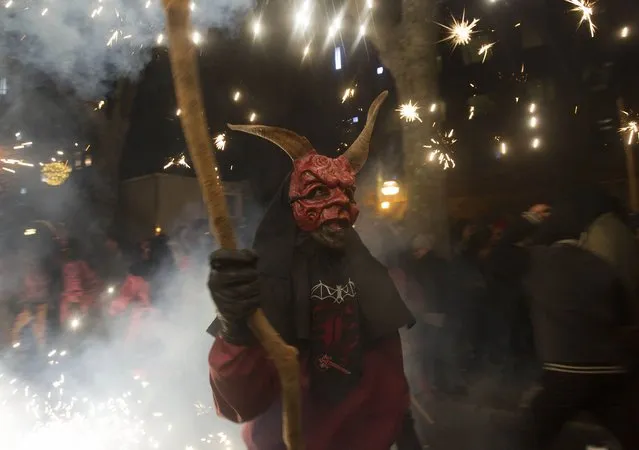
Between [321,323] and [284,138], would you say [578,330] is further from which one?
[284,138]

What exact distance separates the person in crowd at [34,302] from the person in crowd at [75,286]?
196 millimetres

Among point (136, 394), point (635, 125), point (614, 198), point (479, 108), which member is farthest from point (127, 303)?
point (479, 108)

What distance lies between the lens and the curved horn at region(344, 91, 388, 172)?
7.20 feet

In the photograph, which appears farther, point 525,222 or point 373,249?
point 373,249

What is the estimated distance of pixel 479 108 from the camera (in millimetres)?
11602

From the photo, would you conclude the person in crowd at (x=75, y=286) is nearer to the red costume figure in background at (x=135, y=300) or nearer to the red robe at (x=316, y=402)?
the red costume figure in background at (x=135, y=300)

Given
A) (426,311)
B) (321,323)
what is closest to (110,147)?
(426,311)

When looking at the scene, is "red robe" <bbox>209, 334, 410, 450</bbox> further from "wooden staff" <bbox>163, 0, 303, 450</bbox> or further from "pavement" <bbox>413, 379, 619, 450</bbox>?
"pavement" <bbox>413, 379, 619, 450</bbox>

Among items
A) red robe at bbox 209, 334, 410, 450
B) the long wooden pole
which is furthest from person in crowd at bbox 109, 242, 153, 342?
the long wooden pole

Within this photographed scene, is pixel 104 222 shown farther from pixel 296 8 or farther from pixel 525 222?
pixel 525 222

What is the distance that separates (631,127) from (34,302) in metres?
6.43

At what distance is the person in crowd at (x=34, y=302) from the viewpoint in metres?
5.30

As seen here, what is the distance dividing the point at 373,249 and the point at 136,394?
246 centimetres

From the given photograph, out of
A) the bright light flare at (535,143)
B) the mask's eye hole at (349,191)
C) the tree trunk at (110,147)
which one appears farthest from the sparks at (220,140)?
the bright light flare at (535,143)
